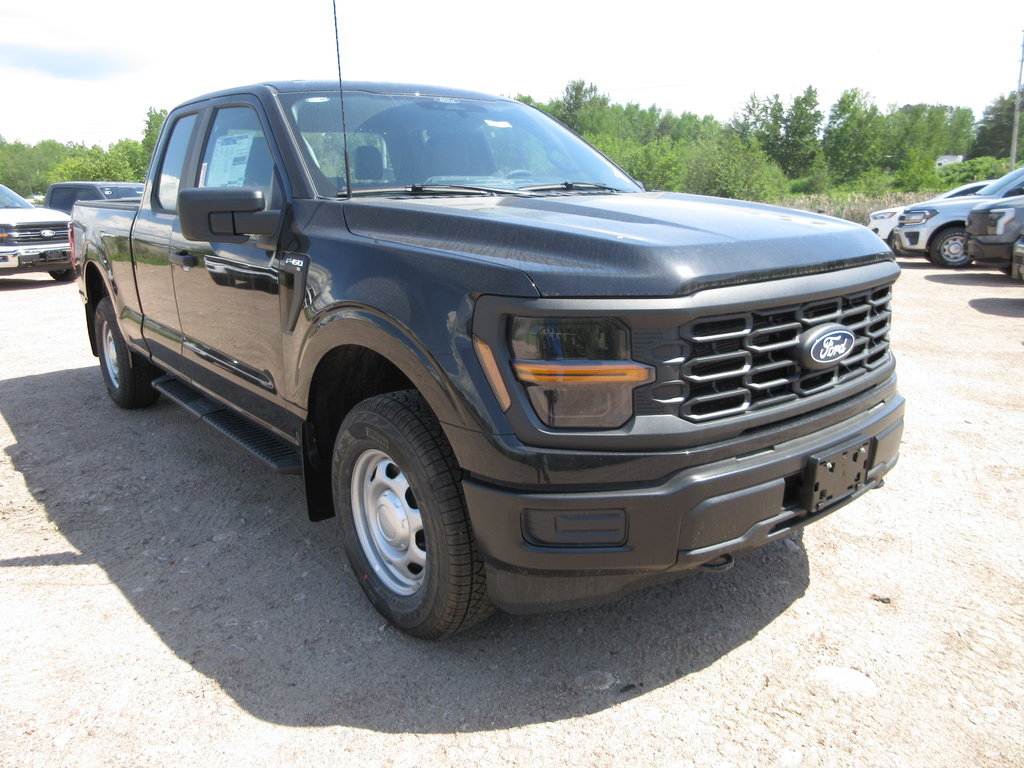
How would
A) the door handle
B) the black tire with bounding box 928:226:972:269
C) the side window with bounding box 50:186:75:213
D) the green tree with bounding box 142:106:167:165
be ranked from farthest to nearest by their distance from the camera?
the green tree with bounding box 142:106:167:165 < the side window with bounding box 50:186:75:213 < the black tire with bounding box 928:226:972:269 < the door handle

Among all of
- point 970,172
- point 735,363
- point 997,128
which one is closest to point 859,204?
point 735,363

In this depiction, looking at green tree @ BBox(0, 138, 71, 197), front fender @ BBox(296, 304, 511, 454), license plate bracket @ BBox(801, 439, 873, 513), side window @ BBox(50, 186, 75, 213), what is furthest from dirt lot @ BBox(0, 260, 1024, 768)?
green tree @ BBox(0, 138, 71, 197)

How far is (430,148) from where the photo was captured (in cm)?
336

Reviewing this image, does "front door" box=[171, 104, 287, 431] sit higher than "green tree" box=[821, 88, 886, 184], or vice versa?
"green tree" box=[821, 88, 886, 184]

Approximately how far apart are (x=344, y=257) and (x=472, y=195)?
2.15 feet

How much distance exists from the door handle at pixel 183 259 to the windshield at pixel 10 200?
12.5 m

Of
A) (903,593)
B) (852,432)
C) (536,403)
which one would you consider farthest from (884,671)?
(536,403)

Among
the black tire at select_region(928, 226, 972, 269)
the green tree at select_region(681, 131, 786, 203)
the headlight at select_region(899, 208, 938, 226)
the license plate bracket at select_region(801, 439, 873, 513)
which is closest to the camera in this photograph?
the license plate bracket at select_region(801, 439, 873, 513)

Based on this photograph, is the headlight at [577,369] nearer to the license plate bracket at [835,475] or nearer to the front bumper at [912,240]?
the license plate bracket at [835,475]

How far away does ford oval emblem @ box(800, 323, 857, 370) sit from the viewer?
2305mm

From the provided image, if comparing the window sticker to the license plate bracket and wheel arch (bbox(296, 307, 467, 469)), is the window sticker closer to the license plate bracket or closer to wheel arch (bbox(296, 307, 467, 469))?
wheel arch (bbox(296, 307, 467, 469))

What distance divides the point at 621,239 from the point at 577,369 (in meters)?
0.41

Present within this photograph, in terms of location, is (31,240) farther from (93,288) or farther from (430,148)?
(430,148)

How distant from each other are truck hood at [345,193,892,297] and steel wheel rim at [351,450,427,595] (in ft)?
2.60
